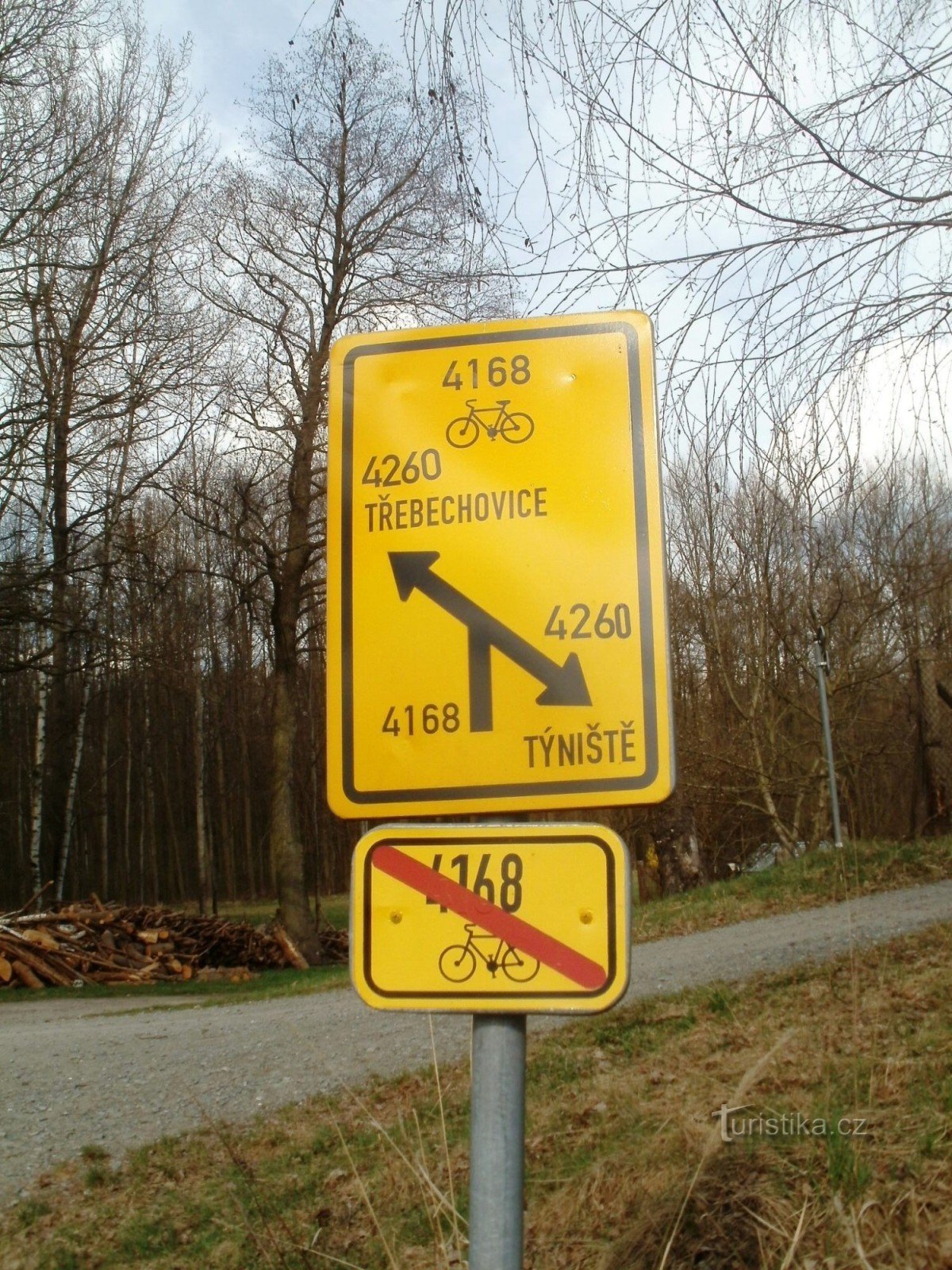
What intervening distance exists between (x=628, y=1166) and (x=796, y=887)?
852 centimetres

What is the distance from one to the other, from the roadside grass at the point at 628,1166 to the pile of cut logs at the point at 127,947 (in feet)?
34.8

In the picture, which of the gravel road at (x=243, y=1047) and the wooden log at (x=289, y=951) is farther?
the wooden log at (x=289, y=951)

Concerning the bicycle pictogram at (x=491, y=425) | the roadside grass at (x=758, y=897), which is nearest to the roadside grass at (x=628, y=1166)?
the bicycle pictogram at (x=491, y=425)

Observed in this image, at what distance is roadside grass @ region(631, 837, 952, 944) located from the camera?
10.5 meters

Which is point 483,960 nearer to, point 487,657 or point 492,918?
point 492,918

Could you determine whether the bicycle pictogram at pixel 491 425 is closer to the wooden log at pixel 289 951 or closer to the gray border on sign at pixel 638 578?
the gray border on sign at pixel 638 578

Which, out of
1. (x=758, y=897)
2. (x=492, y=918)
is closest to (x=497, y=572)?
(x=492, y=918)

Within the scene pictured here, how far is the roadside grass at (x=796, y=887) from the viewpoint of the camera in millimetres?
10516

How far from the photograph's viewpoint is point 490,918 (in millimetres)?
1462

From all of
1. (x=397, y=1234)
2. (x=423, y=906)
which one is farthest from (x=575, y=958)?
(x=397, y=1234)

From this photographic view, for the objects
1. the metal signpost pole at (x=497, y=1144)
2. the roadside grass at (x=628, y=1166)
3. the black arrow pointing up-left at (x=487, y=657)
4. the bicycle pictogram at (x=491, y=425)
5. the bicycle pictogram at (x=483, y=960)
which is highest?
the bicycle pictogram at (x=491, y=425)

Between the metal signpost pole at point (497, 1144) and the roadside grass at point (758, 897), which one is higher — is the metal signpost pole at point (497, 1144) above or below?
above

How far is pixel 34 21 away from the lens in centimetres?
1095

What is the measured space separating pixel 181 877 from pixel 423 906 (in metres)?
35.5
